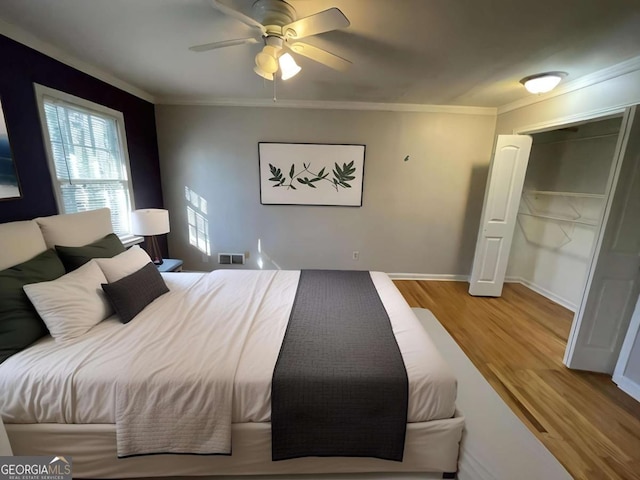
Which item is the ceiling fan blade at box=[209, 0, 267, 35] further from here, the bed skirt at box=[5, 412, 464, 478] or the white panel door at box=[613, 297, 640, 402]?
the white panel door at box=[613, 297, 640, 402]

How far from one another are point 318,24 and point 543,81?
2144 mm

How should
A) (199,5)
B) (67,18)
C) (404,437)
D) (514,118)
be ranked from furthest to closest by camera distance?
1. (514,118)
2. (67,18)
3. (199,5)
4. (404,437)

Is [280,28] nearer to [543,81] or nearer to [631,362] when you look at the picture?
[543,81]

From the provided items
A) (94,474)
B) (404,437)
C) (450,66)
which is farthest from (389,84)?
(94,474)

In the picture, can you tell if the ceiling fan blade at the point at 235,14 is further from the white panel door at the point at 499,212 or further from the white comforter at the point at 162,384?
the white panel door at the point at 499,212

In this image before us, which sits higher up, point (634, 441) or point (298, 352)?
point (298, 352)

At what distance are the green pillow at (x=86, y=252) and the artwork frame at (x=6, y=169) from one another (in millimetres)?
513

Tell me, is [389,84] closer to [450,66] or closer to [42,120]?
[450,66]

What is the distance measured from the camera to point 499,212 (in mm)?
3268

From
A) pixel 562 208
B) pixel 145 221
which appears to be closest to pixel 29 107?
pixel 145 221

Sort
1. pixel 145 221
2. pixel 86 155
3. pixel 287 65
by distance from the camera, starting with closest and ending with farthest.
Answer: pixel 287 65, pixel 86 155, pixel 145 221

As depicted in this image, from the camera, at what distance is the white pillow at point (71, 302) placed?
1387 millimetres

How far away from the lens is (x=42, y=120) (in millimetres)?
2000

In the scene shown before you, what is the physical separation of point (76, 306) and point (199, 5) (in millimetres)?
1828
